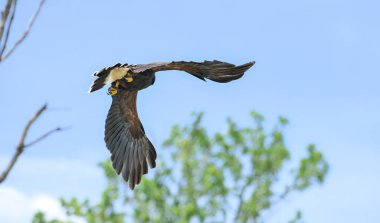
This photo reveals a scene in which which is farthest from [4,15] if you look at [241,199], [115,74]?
[241,199]

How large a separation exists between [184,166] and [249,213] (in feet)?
8.33

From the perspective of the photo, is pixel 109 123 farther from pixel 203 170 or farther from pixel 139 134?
pixel 203 170

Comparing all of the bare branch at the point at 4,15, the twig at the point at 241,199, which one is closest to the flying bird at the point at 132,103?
the bare branch at the point at 4,15

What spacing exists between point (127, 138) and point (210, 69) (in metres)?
2.24

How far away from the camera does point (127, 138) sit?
27.8ft

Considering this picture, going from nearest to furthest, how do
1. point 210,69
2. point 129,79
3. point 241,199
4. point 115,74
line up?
1. point 115,74
2. point 210,69
3. point 129,79
4. point 241,199

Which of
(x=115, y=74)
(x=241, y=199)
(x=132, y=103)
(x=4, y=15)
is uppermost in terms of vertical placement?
(x=241, y=199)

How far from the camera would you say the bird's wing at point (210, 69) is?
6.39m

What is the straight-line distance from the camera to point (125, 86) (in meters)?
7.04

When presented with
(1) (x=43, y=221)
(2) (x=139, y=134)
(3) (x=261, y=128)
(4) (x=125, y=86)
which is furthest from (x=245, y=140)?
(4) (x=125, y=86)

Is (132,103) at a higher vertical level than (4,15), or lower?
higher

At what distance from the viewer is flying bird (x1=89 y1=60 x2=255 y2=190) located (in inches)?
252

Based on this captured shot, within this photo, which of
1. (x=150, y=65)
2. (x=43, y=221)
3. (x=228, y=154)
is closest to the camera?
(x=150, y=65)

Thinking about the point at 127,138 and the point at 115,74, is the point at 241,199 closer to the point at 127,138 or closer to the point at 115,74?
the point at 127,138
